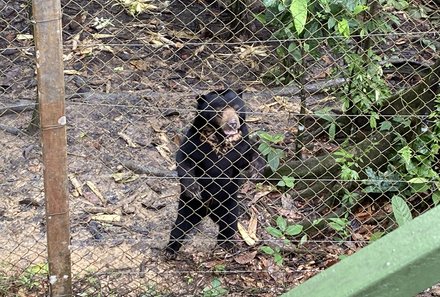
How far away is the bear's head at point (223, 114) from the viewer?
480cm

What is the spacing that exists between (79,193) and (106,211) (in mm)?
344

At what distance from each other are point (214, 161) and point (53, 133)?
68.7 inches

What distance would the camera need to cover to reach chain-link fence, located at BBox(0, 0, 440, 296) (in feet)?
15.2

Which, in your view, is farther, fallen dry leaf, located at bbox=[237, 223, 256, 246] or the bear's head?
fallen dry leaf, located at bbox=[237, 223, 256, 246]

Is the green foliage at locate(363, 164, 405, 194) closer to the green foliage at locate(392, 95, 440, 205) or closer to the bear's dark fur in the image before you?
the green foliage at locate(392, 95, 440, 205)

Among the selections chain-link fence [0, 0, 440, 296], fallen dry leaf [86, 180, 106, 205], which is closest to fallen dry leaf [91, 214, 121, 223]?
chain-link fence [0, 0, 440, 296]

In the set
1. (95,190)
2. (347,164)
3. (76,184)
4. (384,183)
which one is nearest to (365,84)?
(347,164)

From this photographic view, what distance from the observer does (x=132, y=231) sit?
5.18 m

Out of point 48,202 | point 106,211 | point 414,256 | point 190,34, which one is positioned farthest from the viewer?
point 190,34

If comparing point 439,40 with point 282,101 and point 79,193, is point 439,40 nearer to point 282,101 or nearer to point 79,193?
point 282,101

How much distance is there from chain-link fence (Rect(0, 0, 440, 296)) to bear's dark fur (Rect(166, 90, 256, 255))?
1 centimetres

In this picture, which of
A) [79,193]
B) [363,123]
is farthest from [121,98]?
[363,123]

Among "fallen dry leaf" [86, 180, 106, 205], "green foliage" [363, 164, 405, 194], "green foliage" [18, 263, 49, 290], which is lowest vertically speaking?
"fallen dry leaf" [86, 180, 106, 205]

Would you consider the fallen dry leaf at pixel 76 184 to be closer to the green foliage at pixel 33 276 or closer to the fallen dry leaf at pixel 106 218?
the fallen dry leaf at pixel 106 218
